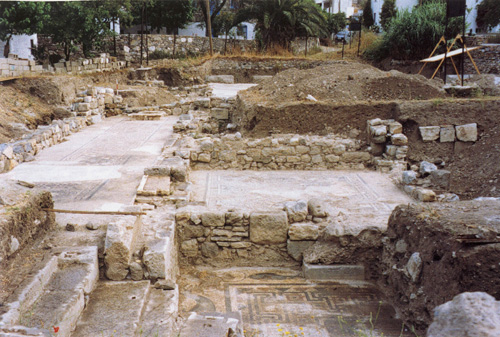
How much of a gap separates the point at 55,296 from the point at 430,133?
7.60 meters

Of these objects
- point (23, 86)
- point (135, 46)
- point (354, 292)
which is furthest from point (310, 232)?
point (135, 46)

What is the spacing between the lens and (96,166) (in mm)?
8227

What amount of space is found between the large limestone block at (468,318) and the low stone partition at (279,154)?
6.62 metres

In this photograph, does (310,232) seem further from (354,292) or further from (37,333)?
(37,333)

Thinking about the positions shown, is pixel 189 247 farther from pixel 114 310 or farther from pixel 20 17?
pixel 20 17

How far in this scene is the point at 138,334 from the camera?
3545 millimetres

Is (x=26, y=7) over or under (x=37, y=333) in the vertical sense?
over

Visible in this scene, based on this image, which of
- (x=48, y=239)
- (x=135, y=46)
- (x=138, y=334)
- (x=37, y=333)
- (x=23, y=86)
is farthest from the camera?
(x=135, y=46)

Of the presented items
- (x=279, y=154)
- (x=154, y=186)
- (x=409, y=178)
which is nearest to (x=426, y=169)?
(x=409, y=178)

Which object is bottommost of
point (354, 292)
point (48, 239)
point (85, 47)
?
point (354, 292)

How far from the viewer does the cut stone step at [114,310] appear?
3506mm

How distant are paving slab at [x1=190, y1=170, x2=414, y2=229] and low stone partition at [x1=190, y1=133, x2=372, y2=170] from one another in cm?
26

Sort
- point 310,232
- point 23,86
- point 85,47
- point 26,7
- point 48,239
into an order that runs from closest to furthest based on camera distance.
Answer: point 48,239 → point 310,232 → point 23,86 → point 26,7 → point 85,47

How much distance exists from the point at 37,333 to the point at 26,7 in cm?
1660
